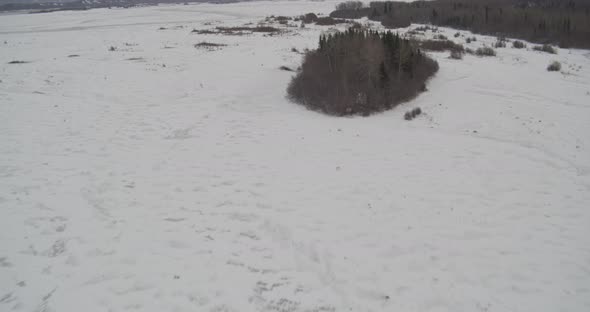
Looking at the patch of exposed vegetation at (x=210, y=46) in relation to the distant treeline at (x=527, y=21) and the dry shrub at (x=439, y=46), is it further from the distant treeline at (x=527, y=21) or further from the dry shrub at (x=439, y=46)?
the distant treeline at (x=527, y=21)

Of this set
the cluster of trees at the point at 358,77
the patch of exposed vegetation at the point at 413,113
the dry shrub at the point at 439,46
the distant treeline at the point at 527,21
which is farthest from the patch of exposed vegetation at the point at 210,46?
the distant treeline at the point at 527,21

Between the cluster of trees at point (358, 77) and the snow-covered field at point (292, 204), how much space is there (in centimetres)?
77

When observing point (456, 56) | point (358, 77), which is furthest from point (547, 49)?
point (358, 77)

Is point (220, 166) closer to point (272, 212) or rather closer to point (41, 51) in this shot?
point (272, 212)

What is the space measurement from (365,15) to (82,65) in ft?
176

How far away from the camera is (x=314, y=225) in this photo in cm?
598

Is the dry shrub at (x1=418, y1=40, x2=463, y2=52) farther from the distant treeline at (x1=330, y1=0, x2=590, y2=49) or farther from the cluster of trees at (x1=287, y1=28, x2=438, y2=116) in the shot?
the cluster of trees at (x1=287, y1=28, x2=438, y2=116)

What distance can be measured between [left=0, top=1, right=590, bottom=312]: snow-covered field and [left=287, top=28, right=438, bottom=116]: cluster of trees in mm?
775

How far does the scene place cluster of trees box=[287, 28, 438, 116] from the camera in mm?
12617

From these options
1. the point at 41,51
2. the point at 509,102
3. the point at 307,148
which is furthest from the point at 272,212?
the point at 41,51

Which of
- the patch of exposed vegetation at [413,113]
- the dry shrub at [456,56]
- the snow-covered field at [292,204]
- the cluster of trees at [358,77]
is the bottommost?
the snow-covered field at [292,204]

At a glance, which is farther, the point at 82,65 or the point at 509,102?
the point at 82,65

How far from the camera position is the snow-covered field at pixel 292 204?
4551 mm

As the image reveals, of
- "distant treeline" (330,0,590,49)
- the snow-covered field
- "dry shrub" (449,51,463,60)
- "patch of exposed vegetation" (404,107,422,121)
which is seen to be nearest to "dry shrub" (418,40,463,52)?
"dry shrub" (449,51,463,60)
